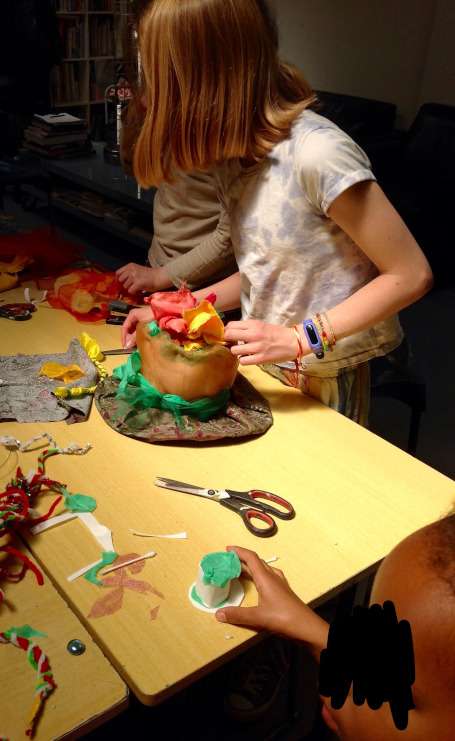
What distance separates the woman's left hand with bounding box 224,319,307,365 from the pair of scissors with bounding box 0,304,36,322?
0.58 meters

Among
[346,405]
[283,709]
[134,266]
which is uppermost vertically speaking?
[134,266]

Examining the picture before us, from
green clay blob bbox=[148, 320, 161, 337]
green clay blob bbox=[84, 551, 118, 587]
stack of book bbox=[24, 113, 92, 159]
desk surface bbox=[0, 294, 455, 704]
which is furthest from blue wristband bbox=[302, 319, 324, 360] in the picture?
stack of book bbox=[24, 113, 92, 159]

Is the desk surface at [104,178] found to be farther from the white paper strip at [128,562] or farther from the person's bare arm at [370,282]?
the white paper strip at [128,562]

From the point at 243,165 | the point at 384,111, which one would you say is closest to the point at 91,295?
the point at 243,165

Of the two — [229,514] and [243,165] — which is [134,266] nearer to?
[243,165]

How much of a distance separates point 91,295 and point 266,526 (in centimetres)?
84

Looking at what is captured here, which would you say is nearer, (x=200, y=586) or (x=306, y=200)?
(x=200, y=586)

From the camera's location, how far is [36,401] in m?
1.21

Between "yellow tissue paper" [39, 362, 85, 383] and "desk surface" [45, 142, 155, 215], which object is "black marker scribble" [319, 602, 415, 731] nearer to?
"yellow tissue paper" [39, 362, 85, 383]

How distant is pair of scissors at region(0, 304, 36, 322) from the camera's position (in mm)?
1529

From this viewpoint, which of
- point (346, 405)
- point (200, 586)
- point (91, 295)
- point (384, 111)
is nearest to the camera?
point (200, 586)

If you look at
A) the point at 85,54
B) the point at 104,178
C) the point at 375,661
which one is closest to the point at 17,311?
the point at 375,661

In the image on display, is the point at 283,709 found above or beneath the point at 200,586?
beneath

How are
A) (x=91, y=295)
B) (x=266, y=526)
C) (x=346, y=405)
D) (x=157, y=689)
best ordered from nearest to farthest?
(x=157, y=689) < (x=266, y=526) < (x=346, y=405) < (x=91, y=295)
